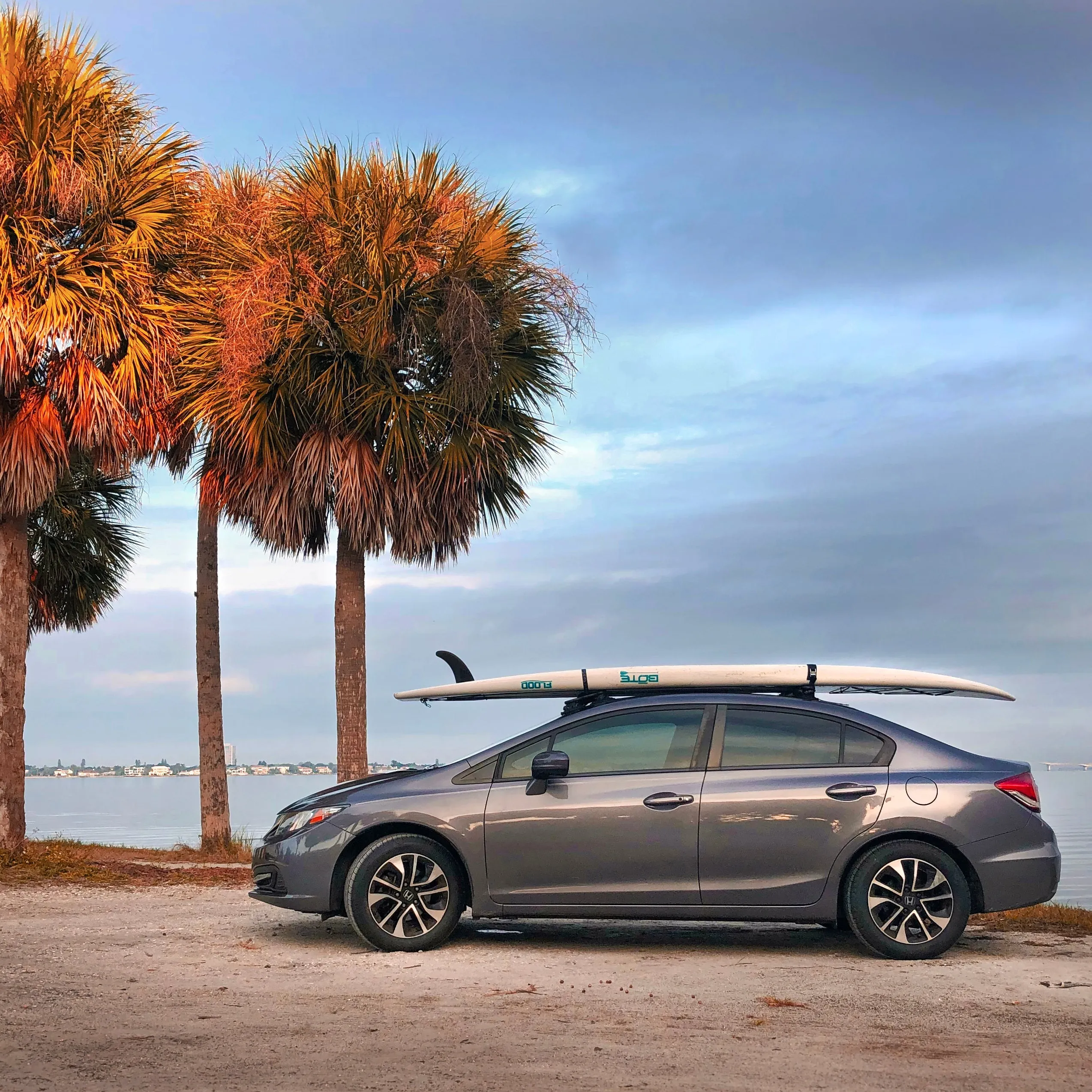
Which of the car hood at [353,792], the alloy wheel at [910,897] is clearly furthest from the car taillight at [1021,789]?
the car hood at [353,792]

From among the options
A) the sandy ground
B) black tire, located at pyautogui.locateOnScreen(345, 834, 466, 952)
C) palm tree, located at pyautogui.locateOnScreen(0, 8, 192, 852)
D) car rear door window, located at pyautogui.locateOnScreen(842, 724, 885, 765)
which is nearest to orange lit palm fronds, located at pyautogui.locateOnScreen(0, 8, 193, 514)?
palm tree, located at pyautogui.locateOnScreen(0, 8, 192, 852)

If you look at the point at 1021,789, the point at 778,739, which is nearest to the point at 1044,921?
the point at 1021,789

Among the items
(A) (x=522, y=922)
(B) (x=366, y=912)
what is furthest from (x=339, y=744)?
(B) (x=366, y=912)

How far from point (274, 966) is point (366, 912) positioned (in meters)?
0.65

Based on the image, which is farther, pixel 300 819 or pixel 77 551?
pixel 77 551

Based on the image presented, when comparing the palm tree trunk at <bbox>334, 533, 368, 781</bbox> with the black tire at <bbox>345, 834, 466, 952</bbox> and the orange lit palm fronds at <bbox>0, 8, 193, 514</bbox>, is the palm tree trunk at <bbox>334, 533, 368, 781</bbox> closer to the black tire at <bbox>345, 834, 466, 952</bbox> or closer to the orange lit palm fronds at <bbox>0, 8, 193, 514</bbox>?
the orange lit palm fronds at <bbox>0, 8, 193, 514</bbox>

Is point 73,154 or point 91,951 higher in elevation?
point 73,154

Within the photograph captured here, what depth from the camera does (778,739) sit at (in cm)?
792

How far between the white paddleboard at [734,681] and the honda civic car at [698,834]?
19cm

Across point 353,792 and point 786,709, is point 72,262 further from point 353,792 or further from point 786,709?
point 786,709

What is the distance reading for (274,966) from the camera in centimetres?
726

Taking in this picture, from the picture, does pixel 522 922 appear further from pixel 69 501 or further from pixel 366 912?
pixel 69 501

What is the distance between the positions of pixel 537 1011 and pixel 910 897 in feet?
8.75

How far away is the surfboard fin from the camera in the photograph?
30.0 feet
